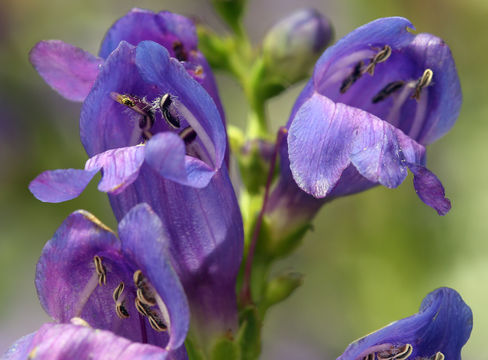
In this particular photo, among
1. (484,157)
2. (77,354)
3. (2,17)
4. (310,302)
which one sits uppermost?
(77,354)

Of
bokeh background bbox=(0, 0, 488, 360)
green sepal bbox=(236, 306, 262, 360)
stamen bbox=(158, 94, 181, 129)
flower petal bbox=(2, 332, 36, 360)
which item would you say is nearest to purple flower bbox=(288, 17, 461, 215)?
stamen bbox=(158, 94, 181, 129)

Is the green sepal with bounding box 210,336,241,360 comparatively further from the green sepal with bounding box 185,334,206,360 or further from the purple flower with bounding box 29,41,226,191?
the purple flower with bounding box 29,41,226,191

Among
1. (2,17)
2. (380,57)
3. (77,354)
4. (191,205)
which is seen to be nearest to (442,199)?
(380,57)

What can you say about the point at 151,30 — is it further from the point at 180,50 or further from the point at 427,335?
the point at 427,335

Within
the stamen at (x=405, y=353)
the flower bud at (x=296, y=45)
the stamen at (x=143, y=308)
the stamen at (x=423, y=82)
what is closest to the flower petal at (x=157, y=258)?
the stamen at (x=143, y=308)

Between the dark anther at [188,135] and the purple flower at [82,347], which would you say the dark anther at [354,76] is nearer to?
the dark anther at [188,135]

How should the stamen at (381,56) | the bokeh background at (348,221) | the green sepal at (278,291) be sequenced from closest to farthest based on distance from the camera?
the stamen at (381,56) < the green sepal at (278,291) < the bokeh background at (348,221)

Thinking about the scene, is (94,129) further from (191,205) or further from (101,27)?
(101,27)
